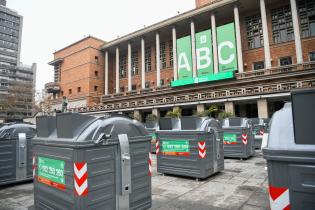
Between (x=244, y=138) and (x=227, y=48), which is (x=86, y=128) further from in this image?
(x=227, y=48)

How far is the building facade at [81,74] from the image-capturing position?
47969mm

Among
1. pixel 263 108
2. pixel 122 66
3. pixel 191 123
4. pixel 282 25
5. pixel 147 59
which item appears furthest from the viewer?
pixel 122 66

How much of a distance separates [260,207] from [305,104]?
3.45 meters

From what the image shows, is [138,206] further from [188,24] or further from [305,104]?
[188,24]

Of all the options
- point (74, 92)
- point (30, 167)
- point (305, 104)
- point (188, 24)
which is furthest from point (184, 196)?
point (74, 92)

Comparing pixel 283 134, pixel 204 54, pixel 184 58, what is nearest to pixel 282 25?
pixel 204 54

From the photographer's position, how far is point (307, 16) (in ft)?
94.3

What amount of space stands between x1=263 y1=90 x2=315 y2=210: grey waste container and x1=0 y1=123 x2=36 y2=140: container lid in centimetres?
732

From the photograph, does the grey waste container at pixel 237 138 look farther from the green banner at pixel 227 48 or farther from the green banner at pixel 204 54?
the green banner at pixel 204 54

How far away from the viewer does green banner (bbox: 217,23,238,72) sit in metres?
30.5

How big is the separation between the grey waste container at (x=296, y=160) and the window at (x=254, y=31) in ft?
112

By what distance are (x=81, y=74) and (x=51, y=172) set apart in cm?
4847

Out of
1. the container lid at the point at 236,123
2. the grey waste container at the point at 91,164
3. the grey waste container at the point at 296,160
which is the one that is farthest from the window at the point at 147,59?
the grey waste container at the point at 296,160

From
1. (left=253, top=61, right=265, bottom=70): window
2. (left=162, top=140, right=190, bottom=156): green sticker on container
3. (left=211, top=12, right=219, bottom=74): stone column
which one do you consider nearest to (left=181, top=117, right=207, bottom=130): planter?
(left=162, top=140, right=190, bottom=156): green sticker on container
